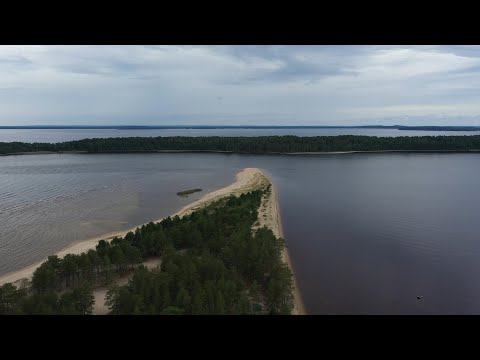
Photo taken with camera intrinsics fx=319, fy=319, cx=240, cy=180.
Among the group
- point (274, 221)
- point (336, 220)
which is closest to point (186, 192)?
point (274, 221)

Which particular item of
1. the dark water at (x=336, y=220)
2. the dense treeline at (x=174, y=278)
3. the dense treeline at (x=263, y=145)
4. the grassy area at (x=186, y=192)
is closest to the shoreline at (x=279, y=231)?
the dark water at (x=336, y=220)

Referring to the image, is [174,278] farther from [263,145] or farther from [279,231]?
[263,145]

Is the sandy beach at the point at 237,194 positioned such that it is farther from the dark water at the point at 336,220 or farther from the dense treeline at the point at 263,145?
the dense treeline at the point at 263,145

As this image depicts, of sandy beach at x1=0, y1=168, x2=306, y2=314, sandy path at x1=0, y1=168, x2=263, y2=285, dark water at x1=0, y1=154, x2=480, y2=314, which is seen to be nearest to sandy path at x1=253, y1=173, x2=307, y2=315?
sandy beach at x1=0, y1=168, x2=306, y2=314

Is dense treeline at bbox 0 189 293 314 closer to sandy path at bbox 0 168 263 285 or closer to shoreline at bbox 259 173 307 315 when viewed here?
shoreline at bbox 259 173 307 315
